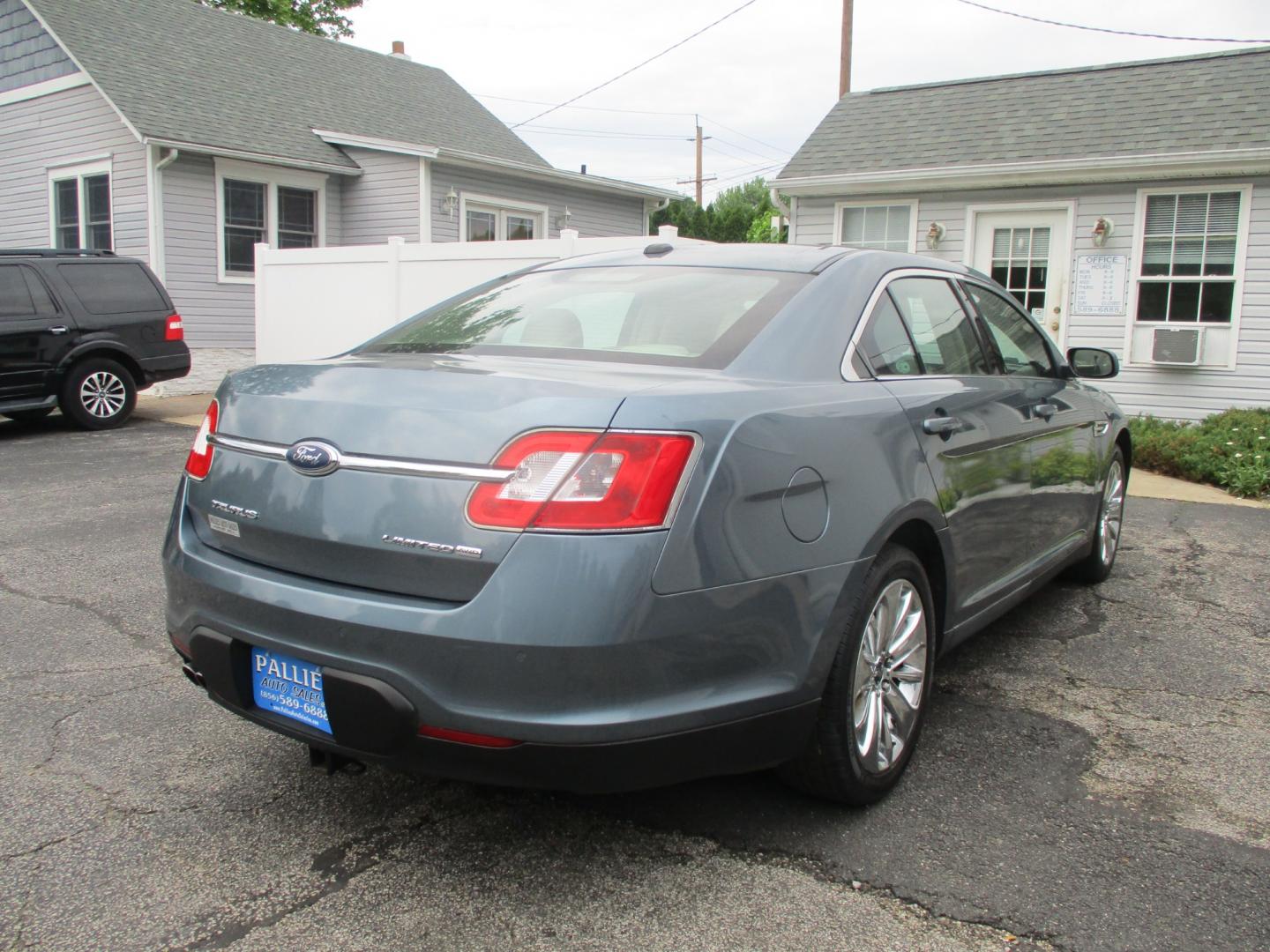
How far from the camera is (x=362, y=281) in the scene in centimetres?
1237

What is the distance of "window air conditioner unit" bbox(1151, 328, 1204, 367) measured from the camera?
37.9 feet

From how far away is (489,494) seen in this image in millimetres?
2314

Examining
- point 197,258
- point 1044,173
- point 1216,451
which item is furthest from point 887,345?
point 197,258

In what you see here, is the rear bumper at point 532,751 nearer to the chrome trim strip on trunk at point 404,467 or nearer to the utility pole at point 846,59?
the chrome trim strip on trunk at point 404,467

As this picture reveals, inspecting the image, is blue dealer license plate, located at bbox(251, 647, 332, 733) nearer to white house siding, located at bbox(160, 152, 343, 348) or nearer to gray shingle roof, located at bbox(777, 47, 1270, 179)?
gray shingle roof, located at bbox(777, 47, 1270, 179)

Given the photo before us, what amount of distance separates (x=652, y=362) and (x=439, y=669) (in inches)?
40.9

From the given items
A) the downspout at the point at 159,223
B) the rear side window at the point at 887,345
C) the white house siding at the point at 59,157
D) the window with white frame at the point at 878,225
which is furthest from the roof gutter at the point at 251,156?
the rear side window at the point at 887,345

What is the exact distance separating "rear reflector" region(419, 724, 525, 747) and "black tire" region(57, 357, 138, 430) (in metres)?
9.63

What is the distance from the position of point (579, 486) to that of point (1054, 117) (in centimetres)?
1229

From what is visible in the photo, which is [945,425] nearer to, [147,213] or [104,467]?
[104,467]

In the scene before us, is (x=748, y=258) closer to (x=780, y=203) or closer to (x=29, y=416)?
(x=29, y=416)

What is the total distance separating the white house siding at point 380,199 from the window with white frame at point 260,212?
0.47 m

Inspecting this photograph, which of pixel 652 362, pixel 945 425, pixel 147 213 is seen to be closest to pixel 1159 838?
pixel 945 425

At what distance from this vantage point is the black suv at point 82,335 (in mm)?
10156
